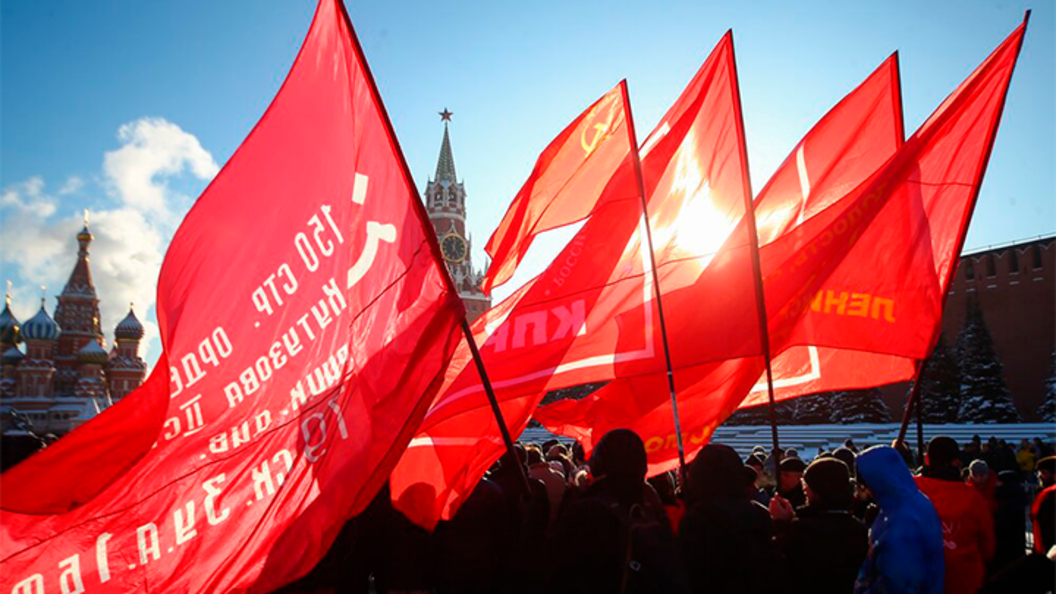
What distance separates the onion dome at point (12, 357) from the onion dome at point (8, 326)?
1587mm

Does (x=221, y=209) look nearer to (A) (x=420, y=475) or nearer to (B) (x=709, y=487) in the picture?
(A) (x=420, y=475)

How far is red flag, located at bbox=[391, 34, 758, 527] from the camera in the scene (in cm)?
450

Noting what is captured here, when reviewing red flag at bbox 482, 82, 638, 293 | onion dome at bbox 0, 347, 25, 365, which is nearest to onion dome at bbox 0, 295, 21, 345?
onion dome at bbox 0, 347, 25, 365

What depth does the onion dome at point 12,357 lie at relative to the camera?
60.2 meters

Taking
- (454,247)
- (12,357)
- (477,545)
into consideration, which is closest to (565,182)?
(477,545)

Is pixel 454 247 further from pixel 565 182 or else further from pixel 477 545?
pixel 477 545

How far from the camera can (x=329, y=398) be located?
3633 mm

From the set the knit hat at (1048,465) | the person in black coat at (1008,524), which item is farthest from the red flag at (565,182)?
the knit hat at (1048,465)

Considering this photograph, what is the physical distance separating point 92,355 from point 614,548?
68.5 m

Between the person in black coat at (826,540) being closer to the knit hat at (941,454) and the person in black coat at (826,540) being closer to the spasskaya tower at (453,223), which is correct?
the knit hat at (941,454)

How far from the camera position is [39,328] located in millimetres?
61156

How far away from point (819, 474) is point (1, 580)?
3718 millimetres

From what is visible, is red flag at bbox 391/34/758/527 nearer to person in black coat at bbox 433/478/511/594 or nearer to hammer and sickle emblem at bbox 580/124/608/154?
person in black coat at bbox 433/478/511/594

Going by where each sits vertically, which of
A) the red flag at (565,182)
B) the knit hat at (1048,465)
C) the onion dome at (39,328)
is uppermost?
the onion dome at (39,328)
